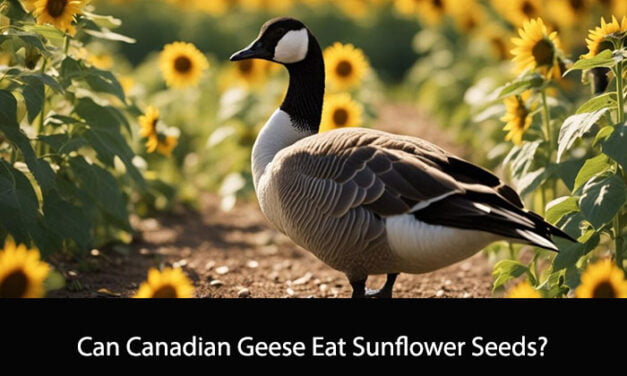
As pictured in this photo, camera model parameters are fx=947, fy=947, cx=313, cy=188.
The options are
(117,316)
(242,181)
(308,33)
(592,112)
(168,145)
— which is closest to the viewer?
(117,316)

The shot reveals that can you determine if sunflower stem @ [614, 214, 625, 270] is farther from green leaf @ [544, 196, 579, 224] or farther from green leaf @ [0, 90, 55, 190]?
green leaf @ [0, 90, 55, 190]

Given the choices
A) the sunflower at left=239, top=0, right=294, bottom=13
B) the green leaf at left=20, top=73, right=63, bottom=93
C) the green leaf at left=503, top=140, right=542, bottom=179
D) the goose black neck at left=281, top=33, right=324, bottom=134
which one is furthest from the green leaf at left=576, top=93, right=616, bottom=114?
the sunflower at left=239, top=0, right=294, bottom=13

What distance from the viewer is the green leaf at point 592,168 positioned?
4.17m

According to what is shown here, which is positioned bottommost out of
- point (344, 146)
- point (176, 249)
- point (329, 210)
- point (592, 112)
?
point (176, 249)

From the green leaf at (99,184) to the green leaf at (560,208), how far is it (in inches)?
89.9

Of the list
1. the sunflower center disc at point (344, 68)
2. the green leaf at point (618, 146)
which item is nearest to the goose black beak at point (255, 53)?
the green leaf at point (618, 146)

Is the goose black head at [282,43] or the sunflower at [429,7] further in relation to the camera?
the sunflower at [429,7]

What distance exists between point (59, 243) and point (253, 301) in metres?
1.46

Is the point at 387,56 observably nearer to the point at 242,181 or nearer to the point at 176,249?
the point at 242,181

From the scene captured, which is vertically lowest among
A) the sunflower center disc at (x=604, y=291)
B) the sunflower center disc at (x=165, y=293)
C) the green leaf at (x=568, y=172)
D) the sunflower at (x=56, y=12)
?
the sunflower center disc at (x=165, y=293)

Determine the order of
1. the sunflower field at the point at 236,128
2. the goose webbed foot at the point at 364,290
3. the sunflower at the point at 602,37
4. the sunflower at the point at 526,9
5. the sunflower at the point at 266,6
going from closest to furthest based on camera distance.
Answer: the sunflower field at the point at 236,128 → the sunflower at the point at 602,37 → the goose webbed foot at the point at 364,290 → the sunflower at the point at 526,9 → the sunflower at the point at 266,6

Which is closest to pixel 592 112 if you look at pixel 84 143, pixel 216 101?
pixel 84 143

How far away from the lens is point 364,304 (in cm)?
374

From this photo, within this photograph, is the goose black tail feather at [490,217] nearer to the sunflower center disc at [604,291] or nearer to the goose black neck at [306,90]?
the sunflower center disc at [604,291]
